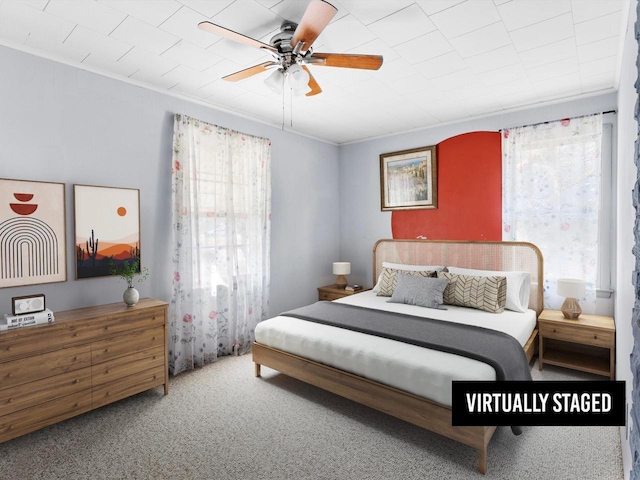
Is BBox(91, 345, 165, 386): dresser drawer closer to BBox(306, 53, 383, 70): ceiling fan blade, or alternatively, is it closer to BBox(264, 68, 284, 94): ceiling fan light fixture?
BBox(264, 68, 284, 94): ceiling fan light fixture

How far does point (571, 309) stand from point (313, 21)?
3.32 m

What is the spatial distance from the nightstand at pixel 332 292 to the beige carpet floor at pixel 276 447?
1.96 meters

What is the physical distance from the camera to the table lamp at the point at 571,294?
3.22m

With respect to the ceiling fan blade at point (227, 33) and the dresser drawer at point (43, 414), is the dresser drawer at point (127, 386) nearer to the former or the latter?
the dresser drawer at point (43, 414)

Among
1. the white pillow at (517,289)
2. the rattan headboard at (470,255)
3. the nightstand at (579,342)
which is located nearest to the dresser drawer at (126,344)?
the rattan headboard at (470,255)

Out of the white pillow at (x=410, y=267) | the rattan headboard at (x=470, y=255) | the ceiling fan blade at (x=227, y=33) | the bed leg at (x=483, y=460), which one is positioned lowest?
the bed leg at (x=483, y=460)

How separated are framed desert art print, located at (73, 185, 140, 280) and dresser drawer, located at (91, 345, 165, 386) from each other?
0.73 metres

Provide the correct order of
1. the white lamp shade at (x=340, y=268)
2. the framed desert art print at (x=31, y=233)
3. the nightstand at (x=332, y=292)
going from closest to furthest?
the framed desert art print at (x=31, y=233) < the nightstand at (x=332, y=292) < the white lamp shade at (x=340, y=268)

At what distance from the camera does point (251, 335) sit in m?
4.07

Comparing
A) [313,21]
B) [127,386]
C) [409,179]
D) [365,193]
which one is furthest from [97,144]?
[409,179]

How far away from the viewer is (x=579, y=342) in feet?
10.2

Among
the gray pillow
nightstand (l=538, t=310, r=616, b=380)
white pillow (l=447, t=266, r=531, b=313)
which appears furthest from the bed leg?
white pillow (l=447, t=266, r=531, b=313)

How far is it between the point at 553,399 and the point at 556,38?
7.61ft

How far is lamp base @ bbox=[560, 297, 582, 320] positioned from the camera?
128 inches
